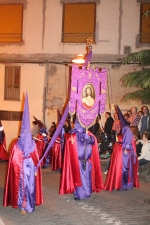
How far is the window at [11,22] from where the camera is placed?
16.9 m

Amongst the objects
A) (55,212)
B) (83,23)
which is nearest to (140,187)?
(55,212)

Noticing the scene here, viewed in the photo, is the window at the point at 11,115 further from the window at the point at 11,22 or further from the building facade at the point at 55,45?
the window at the point at 11,22

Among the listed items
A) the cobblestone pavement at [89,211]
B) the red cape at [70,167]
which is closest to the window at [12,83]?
the cobblestone pavement at [89,211]

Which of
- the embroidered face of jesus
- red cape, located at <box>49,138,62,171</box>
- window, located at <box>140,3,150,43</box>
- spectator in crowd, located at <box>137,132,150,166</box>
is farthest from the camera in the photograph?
window, located at <box>140,3,150,43</box>

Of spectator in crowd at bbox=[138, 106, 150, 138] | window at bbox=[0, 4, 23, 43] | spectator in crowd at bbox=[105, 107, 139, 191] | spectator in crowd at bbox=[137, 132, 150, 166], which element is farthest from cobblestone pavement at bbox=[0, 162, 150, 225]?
window at bbox=[0, 4, 23, 43]

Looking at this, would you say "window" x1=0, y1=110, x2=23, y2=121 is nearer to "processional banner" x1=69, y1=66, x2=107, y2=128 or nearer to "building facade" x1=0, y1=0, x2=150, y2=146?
"building facade" x1=0, y1=0, x2=150, y2=146

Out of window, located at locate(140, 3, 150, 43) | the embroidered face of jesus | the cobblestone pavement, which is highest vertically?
window, located at locate(140, 3, 150, 43)

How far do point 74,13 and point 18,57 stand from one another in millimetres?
3458

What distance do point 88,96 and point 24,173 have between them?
95.6 inches

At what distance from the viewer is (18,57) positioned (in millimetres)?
16766

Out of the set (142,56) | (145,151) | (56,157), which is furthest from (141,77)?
(56,157)

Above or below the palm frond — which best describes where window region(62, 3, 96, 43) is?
above

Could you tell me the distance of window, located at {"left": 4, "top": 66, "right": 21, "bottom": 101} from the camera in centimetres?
1709

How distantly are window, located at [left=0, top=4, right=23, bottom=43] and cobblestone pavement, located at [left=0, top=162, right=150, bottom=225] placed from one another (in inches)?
386
